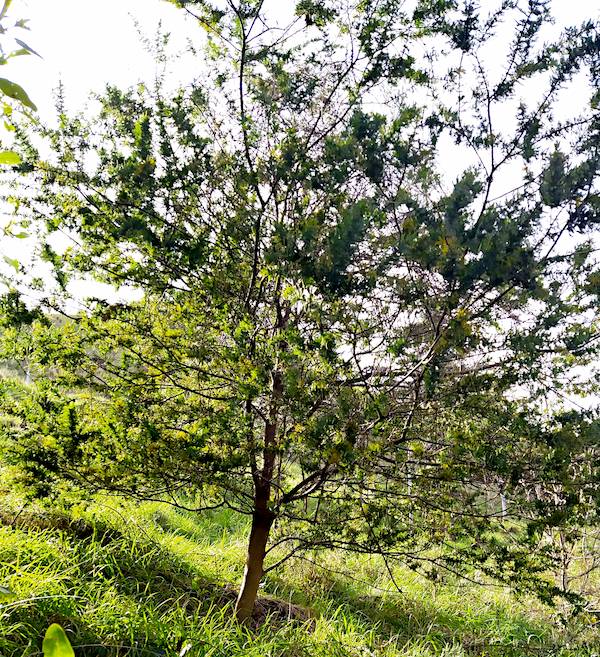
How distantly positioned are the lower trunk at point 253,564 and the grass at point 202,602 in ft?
0.45

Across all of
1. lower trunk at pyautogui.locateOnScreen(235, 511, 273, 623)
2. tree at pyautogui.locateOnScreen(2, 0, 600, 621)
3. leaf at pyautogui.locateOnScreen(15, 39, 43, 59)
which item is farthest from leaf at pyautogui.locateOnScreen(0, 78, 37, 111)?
lower trunk at pyautogui.locateOnScreen(235, 511, 273, 623)

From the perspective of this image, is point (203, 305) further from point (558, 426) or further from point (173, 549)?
point (173, 549)

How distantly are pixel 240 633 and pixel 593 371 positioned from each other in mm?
2474

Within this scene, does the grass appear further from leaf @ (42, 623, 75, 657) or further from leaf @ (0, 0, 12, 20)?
leaf @ (0, 0, 12, 20)

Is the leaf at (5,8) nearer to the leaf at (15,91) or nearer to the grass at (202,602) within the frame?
the leaf at (15,91)

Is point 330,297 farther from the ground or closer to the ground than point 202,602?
farther from the ground

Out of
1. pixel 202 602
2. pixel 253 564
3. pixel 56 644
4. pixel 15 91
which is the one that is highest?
pixel 15 91

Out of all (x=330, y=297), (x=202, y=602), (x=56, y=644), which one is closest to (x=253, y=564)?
(x=202, y=602)

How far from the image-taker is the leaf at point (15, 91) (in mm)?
595

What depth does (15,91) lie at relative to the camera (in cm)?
60

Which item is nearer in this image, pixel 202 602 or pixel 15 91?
pixel 15 91

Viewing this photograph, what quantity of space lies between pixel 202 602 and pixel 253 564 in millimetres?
638

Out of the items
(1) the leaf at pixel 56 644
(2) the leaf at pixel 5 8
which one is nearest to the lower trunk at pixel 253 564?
(1) the leaf at pixel 56 644

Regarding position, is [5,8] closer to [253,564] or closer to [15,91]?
[15,91]
